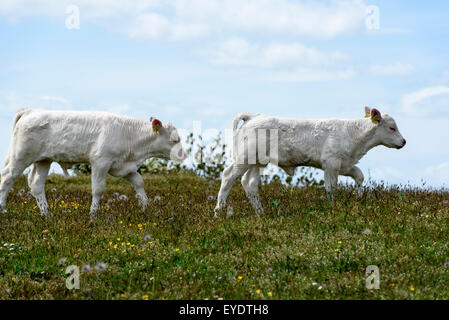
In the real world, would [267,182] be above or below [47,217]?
above

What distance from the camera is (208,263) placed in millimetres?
7918

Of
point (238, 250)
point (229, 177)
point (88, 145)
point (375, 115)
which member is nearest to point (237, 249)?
point (238, 250)

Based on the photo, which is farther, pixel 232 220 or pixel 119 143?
pixel 119 143

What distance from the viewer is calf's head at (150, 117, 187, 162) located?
12.4 meters

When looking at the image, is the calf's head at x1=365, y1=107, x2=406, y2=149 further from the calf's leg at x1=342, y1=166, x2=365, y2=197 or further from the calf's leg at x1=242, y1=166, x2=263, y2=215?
the calf's leg at x1=242, y1=166, x2=263, y2=215

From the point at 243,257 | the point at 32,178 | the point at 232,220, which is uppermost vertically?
the point at 32,178

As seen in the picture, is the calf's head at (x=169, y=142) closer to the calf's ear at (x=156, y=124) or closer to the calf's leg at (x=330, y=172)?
the calf's ear at (x=156, y=124)

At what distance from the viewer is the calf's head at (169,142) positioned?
12438mm

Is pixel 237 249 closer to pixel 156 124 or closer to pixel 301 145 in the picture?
pixel 301 145

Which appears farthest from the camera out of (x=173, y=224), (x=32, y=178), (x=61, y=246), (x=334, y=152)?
(x=32, y=178)

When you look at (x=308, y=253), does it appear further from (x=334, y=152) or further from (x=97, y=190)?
(x=97, y=190)

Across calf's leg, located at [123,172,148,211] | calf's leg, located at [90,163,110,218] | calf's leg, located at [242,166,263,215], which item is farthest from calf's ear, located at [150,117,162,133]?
calf's leg, located at [242,166,263,215]
